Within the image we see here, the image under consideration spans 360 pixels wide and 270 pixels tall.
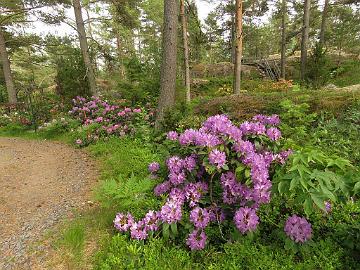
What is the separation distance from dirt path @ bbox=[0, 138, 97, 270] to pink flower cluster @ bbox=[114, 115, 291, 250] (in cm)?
131

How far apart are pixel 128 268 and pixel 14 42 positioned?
17601 mm

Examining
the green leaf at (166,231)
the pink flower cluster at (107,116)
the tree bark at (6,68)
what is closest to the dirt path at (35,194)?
the pink flower cluster at (107,116)

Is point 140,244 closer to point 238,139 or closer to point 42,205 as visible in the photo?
point 238,139

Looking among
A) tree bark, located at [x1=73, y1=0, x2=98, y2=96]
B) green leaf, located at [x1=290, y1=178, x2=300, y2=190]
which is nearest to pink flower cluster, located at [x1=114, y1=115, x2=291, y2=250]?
green leaf, located at [x1=290, y1=178, x2=300, y2=190]

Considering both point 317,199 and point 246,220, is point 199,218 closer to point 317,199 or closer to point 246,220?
point 246,220

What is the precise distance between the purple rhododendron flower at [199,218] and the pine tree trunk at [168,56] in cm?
462

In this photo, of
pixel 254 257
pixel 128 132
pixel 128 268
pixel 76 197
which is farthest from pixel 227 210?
pixel 128 132

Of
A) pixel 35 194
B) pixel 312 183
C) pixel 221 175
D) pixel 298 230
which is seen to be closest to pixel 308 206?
pixel 312 183

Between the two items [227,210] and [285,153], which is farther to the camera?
[227,210]

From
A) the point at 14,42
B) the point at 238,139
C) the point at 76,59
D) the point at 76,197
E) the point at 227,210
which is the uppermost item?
the point at 14,42

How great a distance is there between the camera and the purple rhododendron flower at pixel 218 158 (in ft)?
9.38

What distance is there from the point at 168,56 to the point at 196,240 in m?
5.91

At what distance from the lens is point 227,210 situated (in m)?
3.33

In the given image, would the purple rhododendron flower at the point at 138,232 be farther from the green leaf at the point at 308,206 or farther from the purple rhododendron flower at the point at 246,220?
the green leaf at the point at 308,206
